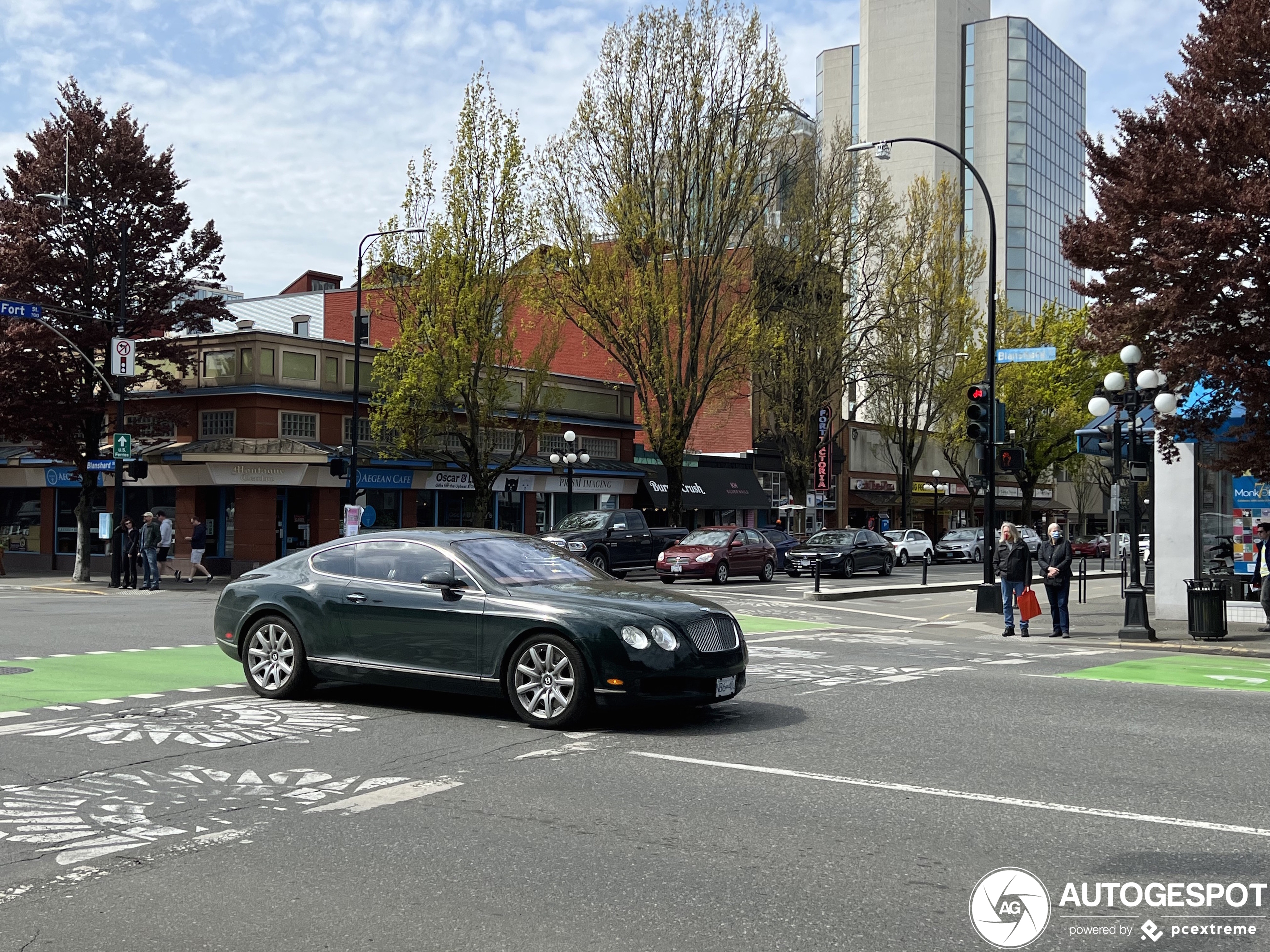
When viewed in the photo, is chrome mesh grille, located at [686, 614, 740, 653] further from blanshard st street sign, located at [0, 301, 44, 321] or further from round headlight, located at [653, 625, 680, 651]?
blanshard st street sign, located at [0, 301, 44, 321]

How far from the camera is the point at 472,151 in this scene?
36094 millimetres

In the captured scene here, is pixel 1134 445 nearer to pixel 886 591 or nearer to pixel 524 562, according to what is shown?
pixel 886 591

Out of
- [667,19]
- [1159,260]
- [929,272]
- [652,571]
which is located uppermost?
[667,19]

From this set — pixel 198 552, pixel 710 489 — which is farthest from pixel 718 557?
pixel 710 489

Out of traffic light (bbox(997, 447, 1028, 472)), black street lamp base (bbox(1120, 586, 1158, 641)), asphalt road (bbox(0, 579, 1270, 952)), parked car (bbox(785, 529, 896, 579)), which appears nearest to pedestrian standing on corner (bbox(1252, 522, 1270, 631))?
black street lamp base (bbox(1120, 586, 1158, 641))

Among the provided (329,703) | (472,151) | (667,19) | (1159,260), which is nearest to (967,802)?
(329,703)

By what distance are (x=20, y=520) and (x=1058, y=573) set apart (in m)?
35.0

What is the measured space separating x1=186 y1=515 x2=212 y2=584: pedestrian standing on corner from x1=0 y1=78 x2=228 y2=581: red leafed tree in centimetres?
266

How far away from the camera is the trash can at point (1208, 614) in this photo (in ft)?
59.6

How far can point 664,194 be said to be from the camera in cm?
3828

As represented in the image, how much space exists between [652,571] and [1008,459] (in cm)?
1736

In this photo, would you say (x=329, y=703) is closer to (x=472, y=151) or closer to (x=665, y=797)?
(x=665, y=797)

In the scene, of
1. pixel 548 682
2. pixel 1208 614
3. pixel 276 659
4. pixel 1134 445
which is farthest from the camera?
pixel 1134 445

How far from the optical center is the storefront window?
1606 inches
